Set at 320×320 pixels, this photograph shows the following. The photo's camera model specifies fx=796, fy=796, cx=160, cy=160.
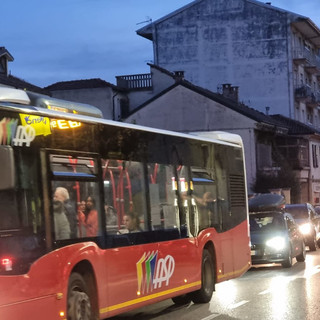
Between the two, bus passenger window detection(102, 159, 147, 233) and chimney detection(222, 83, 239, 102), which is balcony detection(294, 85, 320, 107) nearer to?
chimney detection(222, 83, 239, 102)

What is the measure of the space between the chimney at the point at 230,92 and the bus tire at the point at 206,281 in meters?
47.3

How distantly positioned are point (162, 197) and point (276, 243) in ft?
33.4

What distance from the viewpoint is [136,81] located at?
60656 mm

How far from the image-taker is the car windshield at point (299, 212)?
3009 centimetres

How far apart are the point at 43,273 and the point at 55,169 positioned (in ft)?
4.01

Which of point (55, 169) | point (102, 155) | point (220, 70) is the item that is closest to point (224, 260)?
point (102, 155)

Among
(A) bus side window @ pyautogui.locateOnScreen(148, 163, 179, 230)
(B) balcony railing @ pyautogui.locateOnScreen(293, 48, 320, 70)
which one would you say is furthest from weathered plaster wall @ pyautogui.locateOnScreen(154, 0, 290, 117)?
(A) bus side window @ pyautogui.locateOnScreen(148, 163, 179, 230)

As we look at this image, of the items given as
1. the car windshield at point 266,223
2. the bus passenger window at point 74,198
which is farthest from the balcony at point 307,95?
the bus passenger window at point 74,198

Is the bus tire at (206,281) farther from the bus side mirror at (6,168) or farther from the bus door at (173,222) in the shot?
the bus side mirror at (6,168)

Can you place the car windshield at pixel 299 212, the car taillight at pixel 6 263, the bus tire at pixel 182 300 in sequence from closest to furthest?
1. the car taillight at pixel 6 263
2. the bus tire at pixel 182 300
3. the car windshield at pixel 299 212

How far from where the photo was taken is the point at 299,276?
61.1 feet

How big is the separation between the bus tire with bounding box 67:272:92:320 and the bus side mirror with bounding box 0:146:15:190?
6.11 ft

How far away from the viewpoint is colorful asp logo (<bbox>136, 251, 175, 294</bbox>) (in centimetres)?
1101

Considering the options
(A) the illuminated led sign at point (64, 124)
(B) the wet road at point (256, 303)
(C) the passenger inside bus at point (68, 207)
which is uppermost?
(A) the illuminated led sign at point (64, 124)
